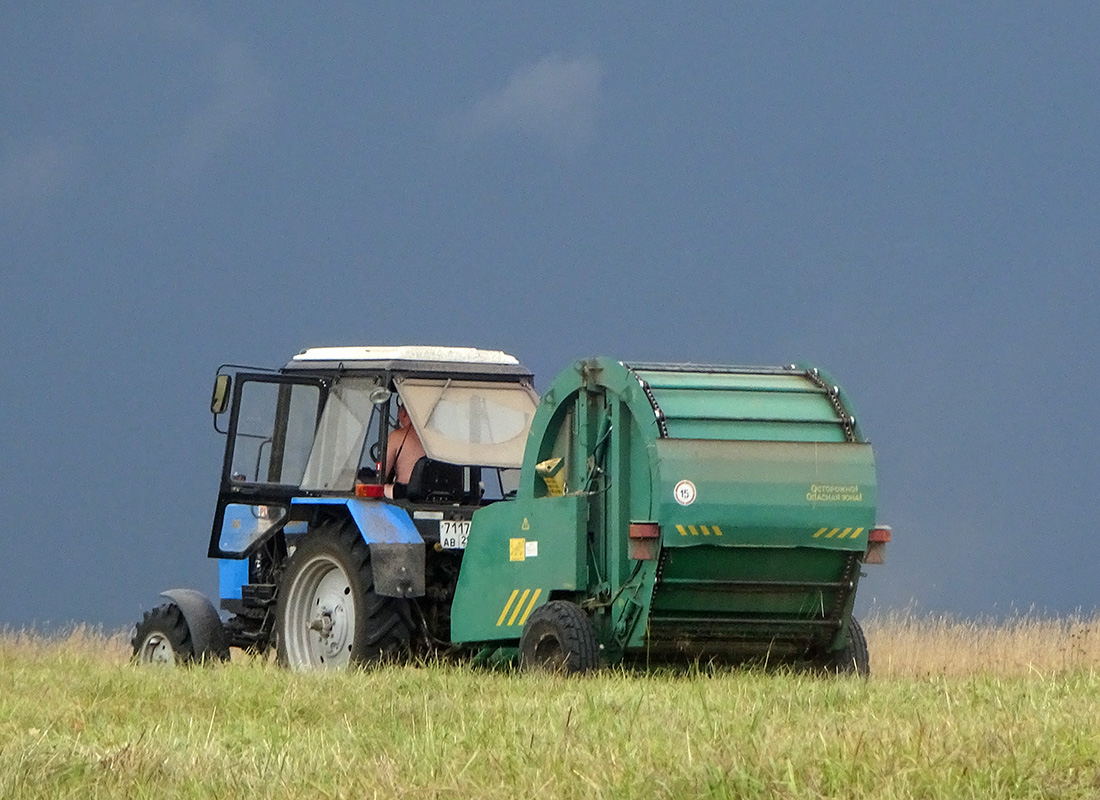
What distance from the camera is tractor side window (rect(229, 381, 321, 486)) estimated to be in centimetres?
1406

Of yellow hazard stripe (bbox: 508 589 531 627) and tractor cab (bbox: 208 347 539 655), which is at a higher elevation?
tractor cab (bbox: 208 347 539 655)

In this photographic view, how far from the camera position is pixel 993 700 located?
8.61 meters

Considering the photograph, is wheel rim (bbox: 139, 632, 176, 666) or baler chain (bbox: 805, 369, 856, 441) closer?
baler chain (bbox: 805, 369, 856, 441)

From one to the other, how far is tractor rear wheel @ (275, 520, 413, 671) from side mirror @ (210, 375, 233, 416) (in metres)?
1.21

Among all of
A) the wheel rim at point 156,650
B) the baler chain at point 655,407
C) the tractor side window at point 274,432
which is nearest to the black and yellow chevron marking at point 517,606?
the baler chain at point 655,407

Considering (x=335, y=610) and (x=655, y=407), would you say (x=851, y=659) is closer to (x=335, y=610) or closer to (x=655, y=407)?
(x=655, y=407)

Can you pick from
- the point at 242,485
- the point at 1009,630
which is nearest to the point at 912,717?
the point at 242,485

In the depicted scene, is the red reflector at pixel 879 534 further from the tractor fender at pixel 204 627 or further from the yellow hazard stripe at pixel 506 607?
the tractor fender at pixel 204 627

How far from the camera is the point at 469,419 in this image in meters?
13.5

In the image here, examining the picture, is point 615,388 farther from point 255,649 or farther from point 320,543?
point 255,649

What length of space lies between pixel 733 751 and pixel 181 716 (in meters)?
3.75

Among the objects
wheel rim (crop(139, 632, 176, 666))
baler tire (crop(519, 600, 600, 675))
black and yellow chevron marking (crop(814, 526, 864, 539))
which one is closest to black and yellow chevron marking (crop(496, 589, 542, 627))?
baler tire (crop(519, 600, 600, 675))

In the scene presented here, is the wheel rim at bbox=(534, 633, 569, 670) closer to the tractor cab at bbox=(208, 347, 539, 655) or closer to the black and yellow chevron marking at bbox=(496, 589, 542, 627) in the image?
the black and yellow chevron marking at bbox=(496, 589, 542, 627)

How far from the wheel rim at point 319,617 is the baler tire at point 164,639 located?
39.5 inches
